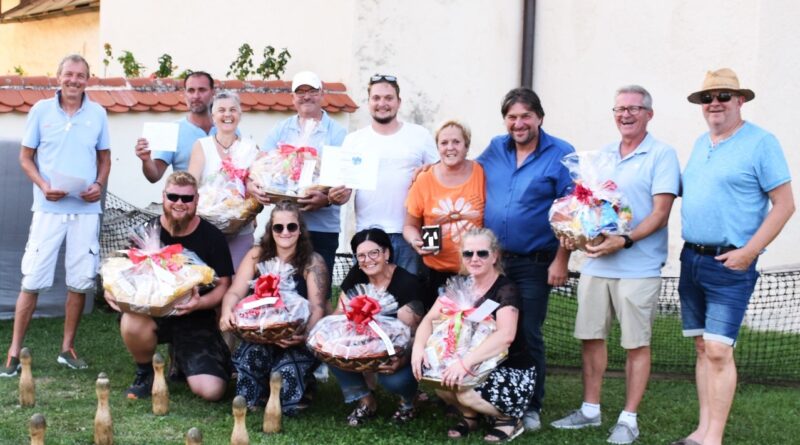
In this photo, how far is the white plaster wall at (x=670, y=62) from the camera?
34.3 feet

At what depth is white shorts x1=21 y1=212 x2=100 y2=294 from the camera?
787 cm

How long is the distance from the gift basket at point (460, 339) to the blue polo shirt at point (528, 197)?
494 mm

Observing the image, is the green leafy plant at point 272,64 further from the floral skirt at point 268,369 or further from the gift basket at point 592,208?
the gift basket at point 592,208

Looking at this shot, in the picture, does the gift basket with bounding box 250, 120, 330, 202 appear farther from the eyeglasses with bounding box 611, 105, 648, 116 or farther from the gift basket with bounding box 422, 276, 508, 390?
the eyeglasses with bounding box 611, 105, 648, 116

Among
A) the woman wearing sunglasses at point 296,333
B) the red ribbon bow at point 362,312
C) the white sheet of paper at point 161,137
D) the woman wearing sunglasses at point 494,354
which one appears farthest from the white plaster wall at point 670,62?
the white sheet of paper at point 161,137

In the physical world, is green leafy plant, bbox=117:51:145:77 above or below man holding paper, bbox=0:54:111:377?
above

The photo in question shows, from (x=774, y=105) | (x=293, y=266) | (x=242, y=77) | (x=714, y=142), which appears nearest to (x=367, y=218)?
(x=293, y=266)

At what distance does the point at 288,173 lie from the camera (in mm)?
7184

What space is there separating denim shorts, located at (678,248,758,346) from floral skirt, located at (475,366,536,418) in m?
1.02

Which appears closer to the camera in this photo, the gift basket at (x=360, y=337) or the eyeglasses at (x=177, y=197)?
the gift basket at (x=360, y=337)

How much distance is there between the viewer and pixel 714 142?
617 cm

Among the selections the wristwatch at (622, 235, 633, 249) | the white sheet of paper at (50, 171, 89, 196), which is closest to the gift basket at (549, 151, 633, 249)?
the wristwatch at (622, 235, 633, 249)

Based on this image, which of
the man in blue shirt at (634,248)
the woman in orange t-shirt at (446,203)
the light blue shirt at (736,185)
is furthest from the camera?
the woman in orange t-shirt at (446,203)

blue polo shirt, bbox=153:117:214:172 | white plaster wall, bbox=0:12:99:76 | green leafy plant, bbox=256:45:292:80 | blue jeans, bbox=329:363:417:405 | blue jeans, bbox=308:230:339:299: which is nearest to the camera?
blue jeans, bbox=329:363:417:405
